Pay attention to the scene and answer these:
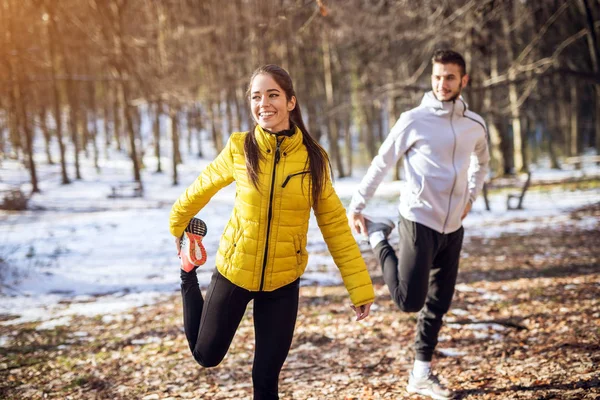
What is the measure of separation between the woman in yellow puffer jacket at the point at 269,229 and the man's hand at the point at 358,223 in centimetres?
119

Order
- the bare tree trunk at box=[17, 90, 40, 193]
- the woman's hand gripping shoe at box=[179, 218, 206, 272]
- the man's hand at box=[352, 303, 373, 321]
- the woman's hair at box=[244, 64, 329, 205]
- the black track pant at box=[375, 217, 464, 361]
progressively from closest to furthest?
the woman's hair at box=[244, 64, 329, 205]
the man's hand at box=[352, 303, 373, 321]
the woman's hand gripping shoe at box=[179, 218, 206, 272]
the black track pant at box=[375, 217, 464, 361]
the bare tree trunk at box=[17, 90, 40, 193]

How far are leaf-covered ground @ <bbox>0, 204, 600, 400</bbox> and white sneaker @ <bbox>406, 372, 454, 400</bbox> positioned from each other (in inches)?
5.4

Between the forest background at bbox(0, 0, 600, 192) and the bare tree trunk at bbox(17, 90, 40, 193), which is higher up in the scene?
the forest background at bbox(0, 0, 600, 192)

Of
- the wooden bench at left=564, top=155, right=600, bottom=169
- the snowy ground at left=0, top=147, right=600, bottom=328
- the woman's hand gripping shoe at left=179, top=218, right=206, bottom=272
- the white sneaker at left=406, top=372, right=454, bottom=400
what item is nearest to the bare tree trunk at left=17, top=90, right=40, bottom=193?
the snowy ground at left=0, top=147, right=600, bottom=328

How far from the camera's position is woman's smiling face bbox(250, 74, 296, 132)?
9.07ft

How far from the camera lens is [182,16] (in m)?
28.3

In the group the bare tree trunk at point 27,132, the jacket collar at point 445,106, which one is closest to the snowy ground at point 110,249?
the bare tree trunk at point 27,132

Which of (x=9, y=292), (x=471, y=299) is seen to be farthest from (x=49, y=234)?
(x=471, y=299)

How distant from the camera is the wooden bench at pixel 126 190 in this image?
22.6 meters

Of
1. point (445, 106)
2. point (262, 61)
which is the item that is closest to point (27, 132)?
point (262, 61)

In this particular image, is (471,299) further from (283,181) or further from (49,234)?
(49,234)

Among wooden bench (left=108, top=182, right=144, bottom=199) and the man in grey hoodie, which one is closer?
the man in grey hoodie

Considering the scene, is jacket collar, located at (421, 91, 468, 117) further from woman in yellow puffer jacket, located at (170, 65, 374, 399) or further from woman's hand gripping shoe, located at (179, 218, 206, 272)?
woman's hand gripping shoe, located at (179, 218, 206, 272)

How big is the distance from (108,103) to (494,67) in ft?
106
